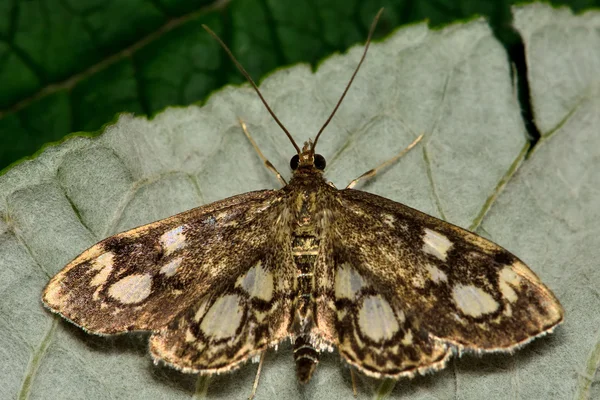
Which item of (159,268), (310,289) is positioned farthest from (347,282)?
(159,268)

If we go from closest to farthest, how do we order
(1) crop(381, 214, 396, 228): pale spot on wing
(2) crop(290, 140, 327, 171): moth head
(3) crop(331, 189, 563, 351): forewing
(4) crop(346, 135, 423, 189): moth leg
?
1. (3) crop(331, 189, 563, 351): forewing
2. (1) crop(381, 214, 396, 228): pale spot on wing
3. (2) crop(290, 140, 327, 171): moth head
4. (4) crop(346, 135, 423, 189): moth leg

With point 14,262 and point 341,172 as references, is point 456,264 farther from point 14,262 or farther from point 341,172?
point 14,262

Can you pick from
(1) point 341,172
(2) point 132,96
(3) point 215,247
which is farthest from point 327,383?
(2) point 132,96

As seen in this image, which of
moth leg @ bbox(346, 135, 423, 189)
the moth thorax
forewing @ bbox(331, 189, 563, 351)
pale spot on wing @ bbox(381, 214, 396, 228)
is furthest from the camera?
moth leg @ bbox(346, 135, 423, 189)

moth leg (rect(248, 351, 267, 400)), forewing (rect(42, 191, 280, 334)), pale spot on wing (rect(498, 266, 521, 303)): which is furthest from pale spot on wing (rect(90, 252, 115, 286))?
pale spot on wing (rect(498, 266, 521, 303))

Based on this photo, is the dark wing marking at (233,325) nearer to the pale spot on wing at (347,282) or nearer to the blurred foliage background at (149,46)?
the pale spot on wing at (347,282)

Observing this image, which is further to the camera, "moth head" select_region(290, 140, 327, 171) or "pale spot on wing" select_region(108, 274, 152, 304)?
→ "moth head" select_region(290, 140, 327, 171)

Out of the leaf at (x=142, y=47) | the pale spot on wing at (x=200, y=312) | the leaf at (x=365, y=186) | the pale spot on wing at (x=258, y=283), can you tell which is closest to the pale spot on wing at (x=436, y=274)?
the leaf at (x=365, y=186)

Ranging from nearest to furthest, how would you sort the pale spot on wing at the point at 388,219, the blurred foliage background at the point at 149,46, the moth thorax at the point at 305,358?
the moth thorax at the point at 305,358 < the pale spot on wing at the point at 388,219 < the blurred foliage background at the point at 149,46

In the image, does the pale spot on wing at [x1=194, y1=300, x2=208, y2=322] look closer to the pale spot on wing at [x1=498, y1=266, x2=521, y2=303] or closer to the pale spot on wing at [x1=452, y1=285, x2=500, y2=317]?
the pale spot on wing at [x1=452, y1=285, x2=500, y2=317]
